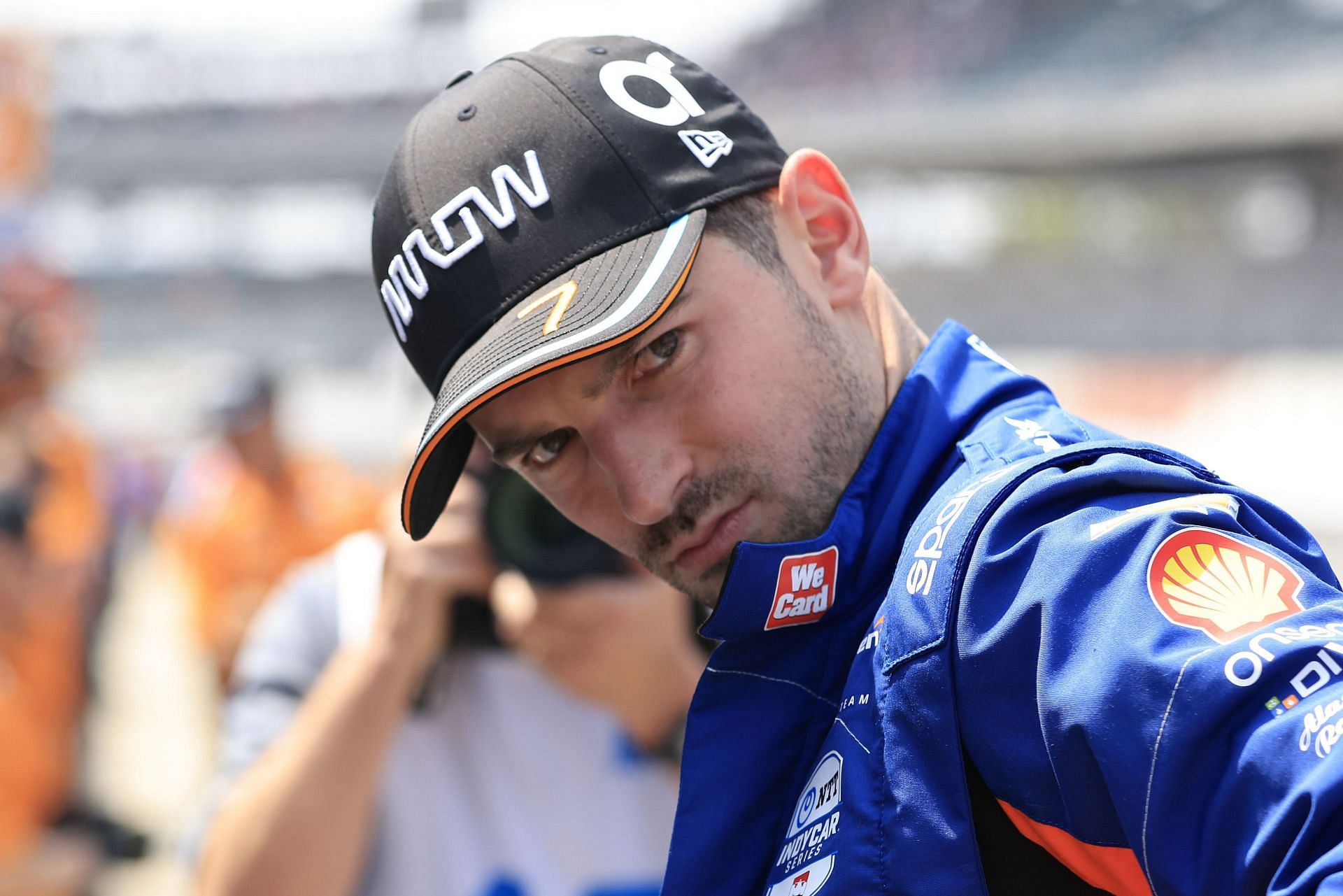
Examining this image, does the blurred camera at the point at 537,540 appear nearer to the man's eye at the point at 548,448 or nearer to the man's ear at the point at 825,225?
the man's eye at the point at 548,448

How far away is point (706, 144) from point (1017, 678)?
1.58 ft

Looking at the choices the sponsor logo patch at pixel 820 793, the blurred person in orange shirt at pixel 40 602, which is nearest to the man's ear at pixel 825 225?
the sponsor logo patch at pixel 820 793

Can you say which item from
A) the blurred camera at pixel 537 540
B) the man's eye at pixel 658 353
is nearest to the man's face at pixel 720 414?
the man's eye at pixel 658 353

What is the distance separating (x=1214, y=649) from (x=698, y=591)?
1.46 feet

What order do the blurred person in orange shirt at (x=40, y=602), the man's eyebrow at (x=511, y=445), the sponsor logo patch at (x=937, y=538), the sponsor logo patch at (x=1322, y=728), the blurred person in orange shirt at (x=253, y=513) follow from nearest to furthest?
the sponsor logo patch at (x=1322, y=728), the sponsor logo patch at (x=937, y=538), the man's eyebrow at (x=511, y=445), the blurred person in orange shirt at (x=40, y=602), the blurred person in orange shirt at (x=253, y=513)

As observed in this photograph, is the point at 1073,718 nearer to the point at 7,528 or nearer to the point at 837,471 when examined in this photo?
the point at 837,471

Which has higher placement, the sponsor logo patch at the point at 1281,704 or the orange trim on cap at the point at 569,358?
the orange trim on cap at the point at 569,358

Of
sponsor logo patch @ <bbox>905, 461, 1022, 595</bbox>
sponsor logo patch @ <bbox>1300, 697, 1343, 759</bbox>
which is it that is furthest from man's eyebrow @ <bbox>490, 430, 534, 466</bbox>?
sponsor logo patch @ <bbox>1300, 697, 1343, 759</bbox>

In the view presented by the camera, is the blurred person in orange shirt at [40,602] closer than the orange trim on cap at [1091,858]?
No

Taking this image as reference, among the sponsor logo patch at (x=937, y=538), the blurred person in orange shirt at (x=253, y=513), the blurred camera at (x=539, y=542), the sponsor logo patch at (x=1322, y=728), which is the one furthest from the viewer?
the blurred person in orange shirt at (x=253, y=513)

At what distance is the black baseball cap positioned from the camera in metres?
0.94

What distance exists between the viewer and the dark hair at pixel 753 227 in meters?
1.00

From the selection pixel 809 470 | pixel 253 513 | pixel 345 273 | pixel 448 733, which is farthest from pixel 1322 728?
pixel 345 273

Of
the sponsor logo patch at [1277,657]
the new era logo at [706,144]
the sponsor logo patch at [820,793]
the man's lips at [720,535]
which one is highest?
the new era logo at [706,144]
